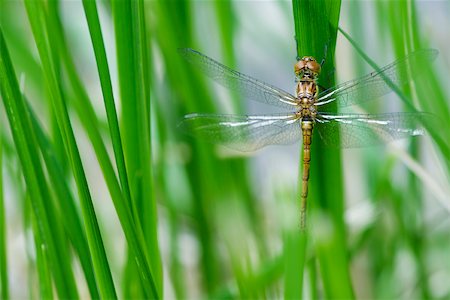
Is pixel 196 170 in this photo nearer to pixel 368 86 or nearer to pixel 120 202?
pixel 368 86

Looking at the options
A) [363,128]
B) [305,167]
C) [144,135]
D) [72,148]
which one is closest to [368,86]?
[363,128]

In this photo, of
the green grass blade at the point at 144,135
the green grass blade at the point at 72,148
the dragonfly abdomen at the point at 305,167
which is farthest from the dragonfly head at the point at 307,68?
the green grass blade at the point at 72,148

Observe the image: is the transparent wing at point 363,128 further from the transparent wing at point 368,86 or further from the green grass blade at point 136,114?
the green grass blade at point 136,114

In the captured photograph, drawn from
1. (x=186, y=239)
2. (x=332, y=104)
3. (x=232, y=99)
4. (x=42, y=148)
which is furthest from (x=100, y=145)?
(x=186, y=239)

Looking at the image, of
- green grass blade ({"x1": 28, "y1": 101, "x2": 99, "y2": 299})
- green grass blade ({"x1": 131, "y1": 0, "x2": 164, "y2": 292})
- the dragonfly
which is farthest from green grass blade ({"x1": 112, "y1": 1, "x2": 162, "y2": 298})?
the dragonfly

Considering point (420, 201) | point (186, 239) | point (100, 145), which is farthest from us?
point (186, 239)

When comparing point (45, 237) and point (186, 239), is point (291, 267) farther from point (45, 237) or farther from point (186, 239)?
point (186, 239)

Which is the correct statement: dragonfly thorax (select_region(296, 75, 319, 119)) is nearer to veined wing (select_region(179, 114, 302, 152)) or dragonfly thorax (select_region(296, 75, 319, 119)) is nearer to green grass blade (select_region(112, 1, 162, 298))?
veined wing (select_region(179, 114, 302, 152))
